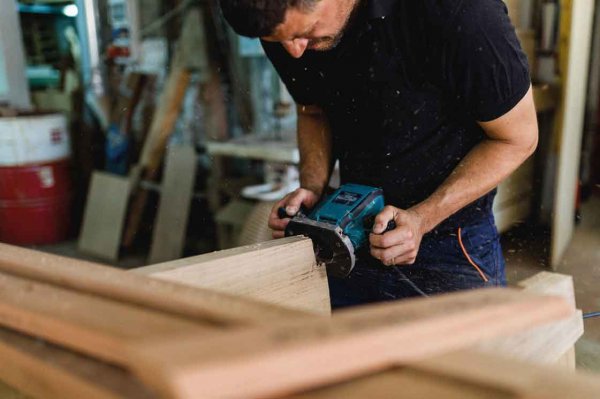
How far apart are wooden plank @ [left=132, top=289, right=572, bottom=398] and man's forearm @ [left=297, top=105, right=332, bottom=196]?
1169mm

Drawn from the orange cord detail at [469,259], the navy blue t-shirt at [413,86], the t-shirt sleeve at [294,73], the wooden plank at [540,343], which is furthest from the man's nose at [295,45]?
the wooden plank at [540,343]

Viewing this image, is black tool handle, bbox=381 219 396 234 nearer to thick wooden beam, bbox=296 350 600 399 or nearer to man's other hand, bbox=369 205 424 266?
man's other hand, bbox=369 205 424 266

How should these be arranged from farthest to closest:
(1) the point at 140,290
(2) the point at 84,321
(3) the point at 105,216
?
(3) the point at 105,216, (1) the point at 140,290, (2) the point at 84,321

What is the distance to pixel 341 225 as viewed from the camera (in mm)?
1337

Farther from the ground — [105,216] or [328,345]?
[328,345]

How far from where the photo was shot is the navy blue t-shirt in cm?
126

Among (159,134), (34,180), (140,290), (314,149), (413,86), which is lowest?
(34,180)

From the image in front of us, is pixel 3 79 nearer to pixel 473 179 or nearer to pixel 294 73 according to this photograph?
pixel 294 73

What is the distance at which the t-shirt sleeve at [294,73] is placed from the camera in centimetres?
160

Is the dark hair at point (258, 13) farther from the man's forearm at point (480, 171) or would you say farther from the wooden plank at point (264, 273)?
the man's forearm at point (480, 171)

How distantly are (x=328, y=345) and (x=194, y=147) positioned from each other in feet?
12.4

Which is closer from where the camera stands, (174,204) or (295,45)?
(295,45)

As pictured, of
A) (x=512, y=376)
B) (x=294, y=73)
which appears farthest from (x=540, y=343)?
(x=294, y=73)

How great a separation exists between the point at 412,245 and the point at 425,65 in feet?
1.37
